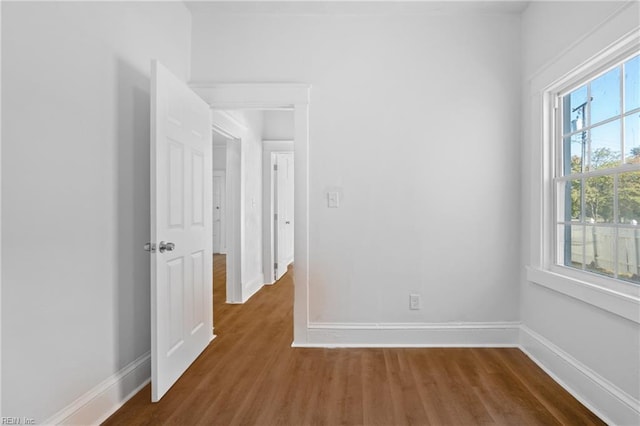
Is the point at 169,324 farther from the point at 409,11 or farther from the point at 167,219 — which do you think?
the point at 409,11

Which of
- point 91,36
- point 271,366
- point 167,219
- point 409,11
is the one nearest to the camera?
point 91,36

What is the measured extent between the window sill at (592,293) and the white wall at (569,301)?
44 mm

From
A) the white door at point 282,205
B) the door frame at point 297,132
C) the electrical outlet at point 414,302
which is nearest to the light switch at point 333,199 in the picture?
the door frame at point 297,132

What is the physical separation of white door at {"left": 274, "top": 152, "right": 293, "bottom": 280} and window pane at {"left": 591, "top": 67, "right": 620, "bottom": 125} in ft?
12.7

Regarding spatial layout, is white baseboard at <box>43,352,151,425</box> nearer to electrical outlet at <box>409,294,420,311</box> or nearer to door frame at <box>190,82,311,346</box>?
door frame at <box>190,82,311,346</box>

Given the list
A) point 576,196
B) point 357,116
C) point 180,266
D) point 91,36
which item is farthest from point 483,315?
point 91,36

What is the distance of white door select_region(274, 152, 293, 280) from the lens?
5352 mm

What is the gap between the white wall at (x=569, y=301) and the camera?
5.95 ft

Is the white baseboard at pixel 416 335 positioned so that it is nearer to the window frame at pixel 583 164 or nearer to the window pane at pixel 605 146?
the window frame at pixel 583 164

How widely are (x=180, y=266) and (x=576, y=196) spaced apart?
2640mm

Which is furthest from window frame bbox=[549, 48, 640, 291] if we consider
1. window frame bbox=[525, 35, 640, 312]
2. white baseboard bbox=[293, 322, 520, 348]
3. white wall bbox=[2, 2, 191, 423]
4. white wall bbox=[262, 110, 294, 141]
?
white wall bbox=[262, 110, 294, 141]

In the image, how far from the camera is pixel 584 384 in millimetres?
2074

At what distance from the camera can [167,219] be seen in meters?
2.17

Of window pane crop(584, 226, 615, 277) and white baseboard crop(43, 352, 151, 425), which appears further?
window pane crop(584, 226, 615, 277)
